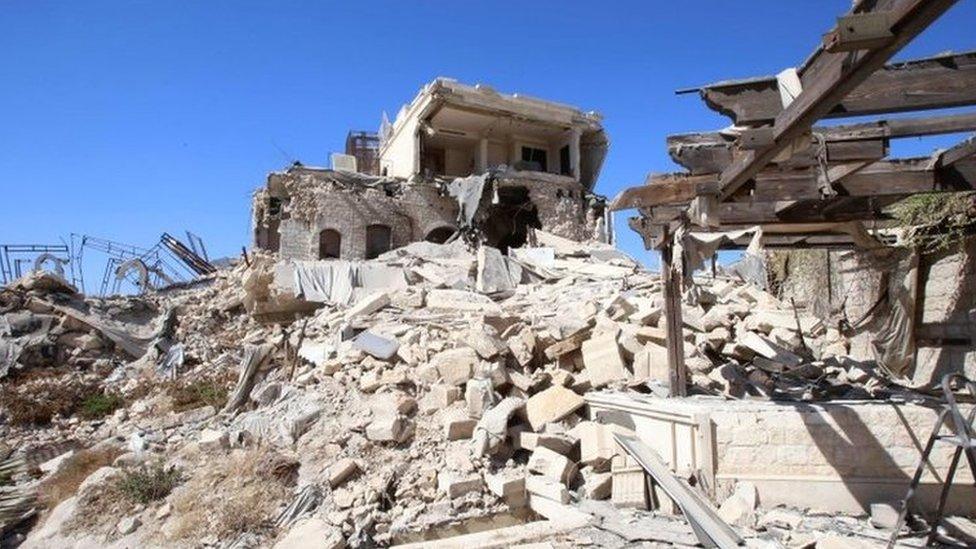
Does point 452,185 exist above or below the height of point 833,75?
above

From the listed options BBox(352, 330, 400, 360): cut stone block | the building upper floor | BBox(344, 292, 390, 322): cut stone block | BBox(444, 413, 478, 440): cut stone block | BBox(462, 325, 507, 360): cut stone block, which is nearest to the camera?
BBox(444, 413, 478, 440): cut stone block

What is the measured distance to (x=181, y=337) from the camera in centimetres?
1656

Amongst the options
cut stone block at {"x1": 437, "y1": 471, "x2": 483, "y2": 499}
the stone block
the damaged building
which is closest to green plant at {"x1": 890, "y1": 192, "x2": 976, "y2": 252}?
cut stone block at {"x1": 437, "y1": 471, "x2": 483, "y2": 499}

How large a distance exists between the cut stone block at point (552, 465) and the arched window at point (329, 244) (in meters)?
14.8

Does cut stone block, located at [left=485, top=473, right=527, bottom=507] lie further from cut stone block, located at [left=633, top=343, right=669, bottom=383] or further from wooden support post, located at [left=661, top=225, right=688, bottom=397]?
cut stone block, located at [left=633, top=343, right=669, bottom=383]

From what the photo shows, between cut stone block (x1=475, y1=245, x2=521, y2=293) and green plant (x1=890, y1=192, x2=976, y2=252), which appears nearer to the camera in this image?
green plant (x1=890, y1=192, x2=976, y2=252)

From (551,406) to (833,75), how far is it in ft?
Answer: 18.8

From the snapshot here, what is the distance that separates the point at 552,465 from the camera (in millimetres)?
6770

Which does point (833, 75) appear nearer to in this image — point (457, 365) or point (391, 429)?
point (391, 429)

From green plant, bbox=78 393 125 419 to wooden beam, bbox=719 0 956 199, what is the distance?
1446 cm

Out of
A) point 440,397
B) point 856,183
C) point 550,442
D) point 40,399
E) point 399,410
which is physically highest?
point 856,183

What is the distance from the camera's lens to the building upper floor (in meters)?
21.6

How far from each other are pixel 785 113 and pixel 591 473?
16.0ft

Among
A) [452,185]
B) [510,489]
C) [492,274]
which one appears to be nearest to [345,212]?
[452,185]
